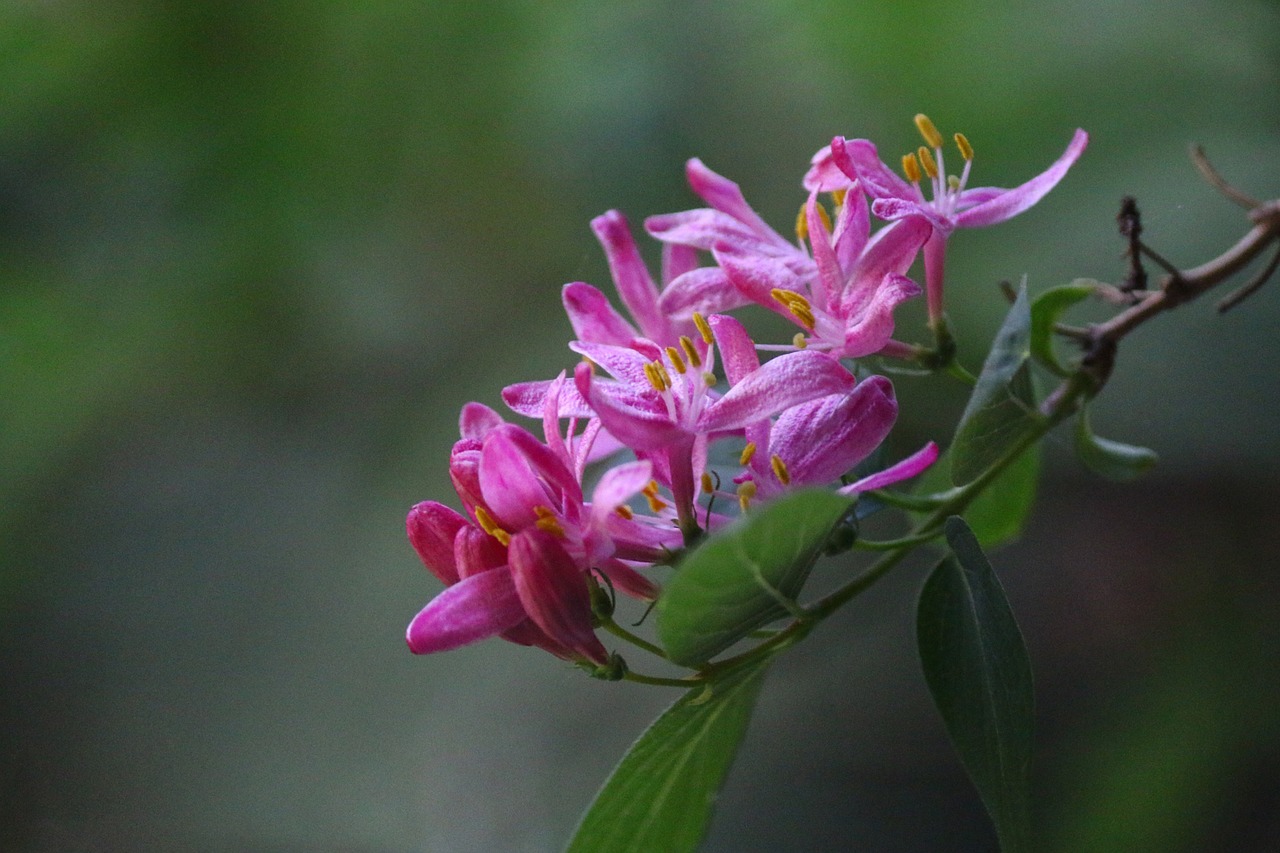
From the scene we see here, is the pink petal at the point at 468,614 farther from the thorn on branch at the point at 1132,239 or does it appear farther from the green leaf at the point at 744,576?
the thorn on branch at the point at 1132,239

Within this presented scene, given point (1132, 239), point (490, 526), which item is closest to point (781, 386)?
point (490, 526)

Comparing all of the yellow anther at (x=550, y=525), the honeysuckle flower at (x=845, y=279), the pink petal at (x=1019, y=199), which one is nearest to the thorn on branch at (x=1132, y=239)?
the pink petal at (x=1019, y=199)

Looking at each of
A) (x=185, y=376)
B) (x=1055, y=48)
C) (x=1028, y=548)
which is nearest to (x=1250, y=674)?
(x=1028, y=548)

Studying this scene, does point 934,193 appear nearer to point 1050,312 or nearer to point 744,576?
point 1050,312

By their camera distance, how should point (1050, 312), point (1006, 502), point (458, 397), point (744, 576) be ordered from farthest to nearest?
1. point (458, 397)
2. point (1006, 502)
3. point (1050, 312)
4. point (744, 576)

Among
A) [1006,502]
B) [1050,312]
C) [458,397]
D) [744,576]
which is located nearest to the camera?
[744,576]

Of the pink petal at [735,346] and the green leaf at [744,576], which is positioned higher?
the pink petal at [735,346]
